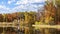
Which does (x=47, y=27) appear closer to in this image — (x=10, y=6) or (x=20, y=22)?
(x=20, y=22)

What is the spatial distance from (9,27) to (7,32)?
6cm

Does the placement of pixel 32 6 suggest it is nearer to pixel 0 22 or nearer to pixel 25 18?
pixel 25 18

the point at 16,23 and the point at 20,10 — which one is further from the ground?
the point at 20,10

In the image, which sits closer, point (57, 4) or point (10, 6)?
point (57, 4)

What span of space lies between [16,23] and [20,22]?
0.05 metres

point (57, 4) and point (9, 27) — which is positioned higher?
point (57, 4)

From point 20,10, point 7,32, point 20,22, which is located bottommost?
point 7,32

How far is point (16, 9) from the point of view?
73.0 inches

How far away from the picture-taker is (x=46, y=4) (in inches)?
69.4

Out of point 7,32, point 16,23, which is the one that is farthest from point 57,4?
point 7,32

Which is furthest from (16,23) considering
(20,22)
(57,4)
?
(57,4)

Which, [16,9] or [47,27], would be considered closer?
[47,27]

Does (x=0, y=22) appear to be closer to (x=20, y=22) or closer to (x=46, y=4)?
(x=20, y=22)

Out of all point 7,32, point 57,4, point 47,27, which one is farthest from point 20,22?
point 57,4
